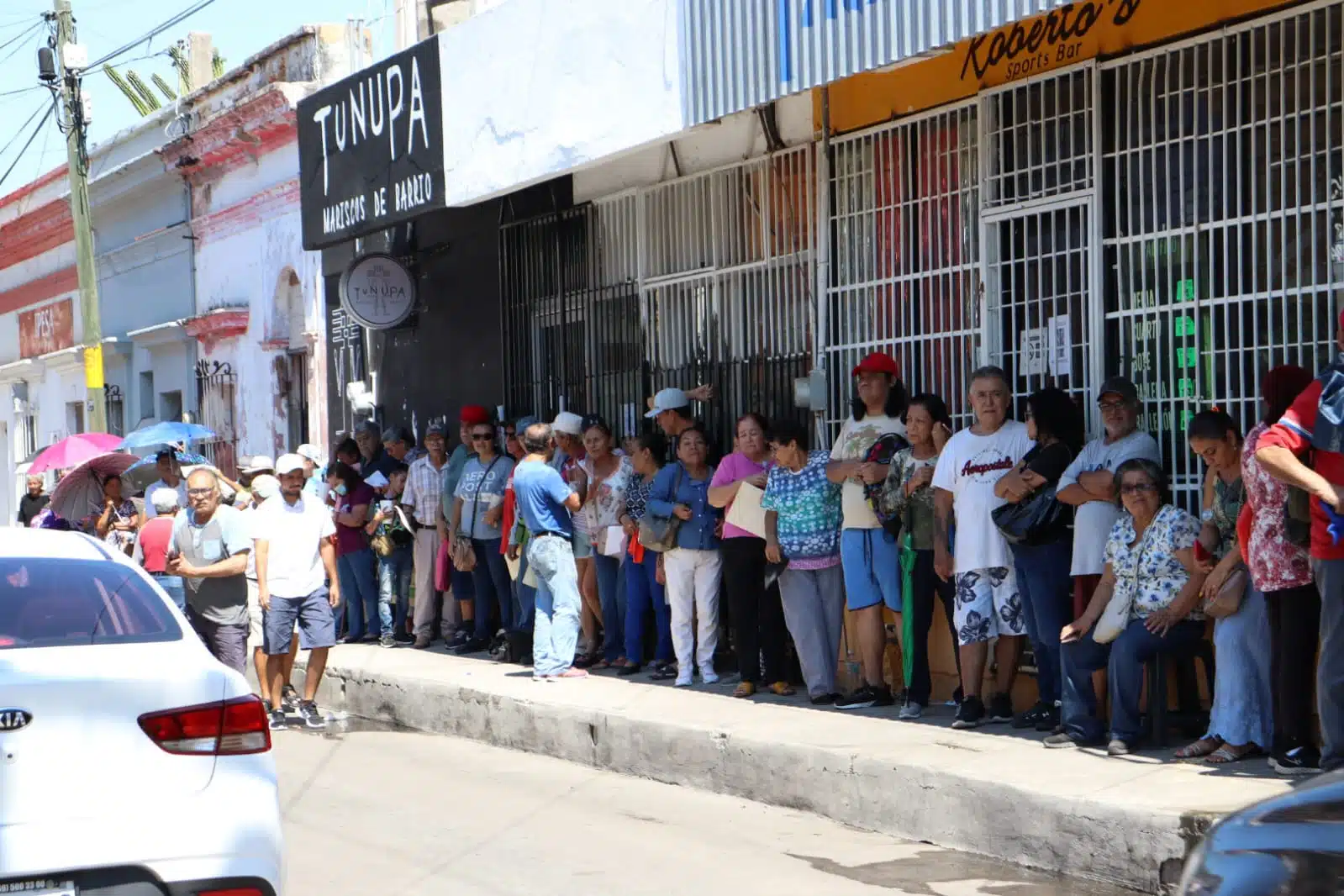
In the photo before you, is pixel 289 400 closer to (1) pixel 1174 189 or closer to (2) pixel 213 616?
(2) pixel 213 616

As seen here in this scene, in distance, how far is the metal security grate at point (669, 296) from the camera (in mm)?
12750

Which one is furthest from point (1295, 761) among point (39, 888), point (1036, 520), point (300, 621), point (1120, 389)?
point (300, 621)

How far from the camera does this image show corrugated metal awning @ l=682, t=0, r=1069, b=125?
8.64 metres

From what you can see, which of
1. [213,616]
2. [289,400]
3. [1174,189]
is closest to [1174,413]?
[1174,189]

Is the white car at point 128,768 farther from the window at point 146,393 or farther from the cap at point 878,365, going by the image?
the window at point 146,393

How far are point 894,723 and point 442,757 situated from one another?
3.11 m

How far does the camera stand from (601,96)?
1195cm

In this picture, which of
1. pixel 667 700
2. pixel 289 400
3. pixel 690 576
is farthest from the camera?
pixel 289 400

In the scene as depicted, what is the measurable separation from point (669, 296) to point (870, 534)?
4.04 metres

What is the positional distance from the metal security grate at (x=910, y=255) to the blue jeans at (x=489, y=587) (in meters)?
3.44

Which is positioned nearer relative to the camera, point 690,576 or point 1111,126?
point 1111,126

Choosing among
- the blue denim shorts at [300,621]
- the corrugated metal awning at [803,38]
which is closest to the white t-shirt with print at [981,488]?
the corrugated metal awning at [803,38]

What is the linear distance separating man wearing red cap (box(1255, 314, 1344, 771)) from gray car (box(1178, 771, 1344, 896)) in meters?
3.44

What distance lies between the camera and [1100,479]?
351 inches
